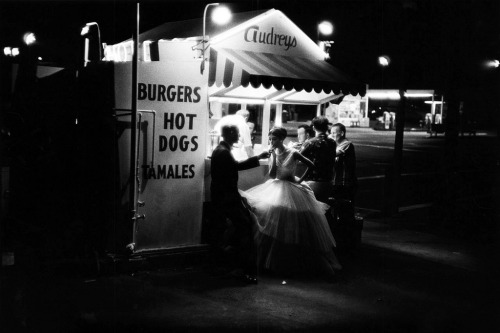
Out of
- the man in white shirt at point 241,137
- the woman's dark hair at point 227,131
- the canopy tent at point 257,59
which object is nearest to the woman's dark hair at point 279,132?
the canopy tent at point 257,59

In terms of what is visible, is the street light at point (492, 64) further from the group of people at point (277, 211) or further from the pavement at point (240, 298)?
the group of people at point (277, 211)

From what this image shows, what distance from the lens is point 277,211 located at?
7.81 meters

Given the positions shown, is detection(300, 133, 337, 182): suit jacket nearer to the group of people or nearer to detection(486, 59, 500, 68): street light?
the group of people

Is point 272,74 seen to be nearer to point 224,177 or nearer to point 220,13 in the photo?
point 220,13

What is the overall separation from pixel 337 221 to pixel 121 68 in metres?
4.21

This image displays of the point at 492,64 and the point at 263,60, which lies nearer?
the point at 263,60

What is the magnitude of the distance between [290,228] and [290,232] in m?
0.06

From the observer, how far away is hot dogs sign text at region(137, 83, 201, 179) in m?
7.60

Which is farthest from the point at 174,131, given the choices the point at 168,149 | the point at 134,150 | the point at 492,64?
the point at 492,64

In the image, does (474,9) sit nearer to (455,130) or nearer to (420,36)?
(455,130)

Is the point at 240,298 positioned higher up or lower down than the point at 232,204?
lower down

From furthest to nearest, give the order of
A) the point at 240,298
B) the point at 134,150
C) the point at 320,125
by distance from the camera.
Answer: the point at 320,125, the point at 134,150, the point at 240,298

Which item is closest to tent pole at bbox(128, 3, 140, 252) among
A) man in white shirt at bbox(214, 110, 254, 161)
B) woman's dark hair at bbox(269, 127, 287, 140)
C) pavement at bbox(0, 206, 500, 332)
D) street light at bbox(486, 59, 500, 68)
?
pavement at bbox(0, 206, 500, 332)

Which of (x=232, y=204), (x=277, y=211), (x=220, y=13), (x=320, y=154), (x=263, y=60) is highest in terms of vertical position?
(x=220, y=13)
